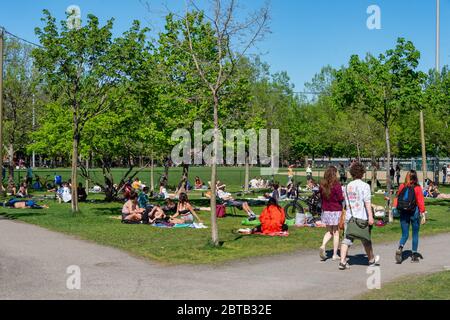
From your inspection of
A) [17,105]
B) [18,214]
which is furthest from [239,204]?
[17,105]

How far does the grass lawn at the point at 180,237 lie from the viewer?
12.9m

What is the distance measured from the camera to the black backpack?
12.2 meters

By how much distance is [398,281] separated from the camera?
33.2 feet

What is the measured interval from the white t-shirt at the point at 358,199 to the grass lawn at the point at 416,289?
54.4 inches

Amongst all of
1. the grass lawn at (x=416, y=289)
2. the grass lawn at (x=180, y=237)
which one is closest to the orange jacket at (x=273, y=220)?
the grass lawn at (x=180, y=237)

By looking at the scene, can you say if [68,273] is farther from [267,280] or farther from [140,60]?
[140,60]

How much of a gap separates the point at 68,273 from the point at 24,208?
15.2 meters

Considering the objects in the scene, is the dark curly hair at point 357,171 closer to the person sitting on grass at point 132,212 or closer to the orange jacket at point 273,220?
the orange jacket at point 273,220

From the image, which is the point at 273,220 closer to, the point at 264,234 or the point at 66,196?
the point at 264,234

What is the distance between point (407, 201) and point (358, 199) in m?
1.62

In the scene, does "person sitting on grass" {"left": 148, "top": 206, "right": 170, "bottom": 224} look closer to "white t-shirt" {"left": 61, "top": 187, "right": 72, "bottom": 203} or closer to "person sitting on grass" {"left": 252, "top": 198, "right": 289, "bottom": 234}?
"person sitting on grass" {"left": 252, "top": 198, "right": 289, "bottom": 234}

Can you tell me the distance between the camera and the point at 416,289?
9.31m

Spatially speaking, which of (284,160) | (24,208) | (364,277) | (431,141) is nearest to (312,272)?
(364,277)

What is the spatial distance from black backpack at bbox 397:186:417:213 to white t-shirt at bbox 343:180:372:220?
143cm
